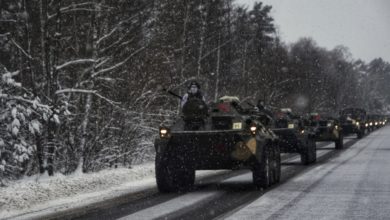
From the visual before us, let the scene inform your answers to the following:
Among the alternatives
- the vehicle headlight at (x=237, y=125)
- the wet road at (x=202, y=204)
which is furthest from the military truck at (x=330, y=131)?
the vehicle headlight at (x=237, y=125)

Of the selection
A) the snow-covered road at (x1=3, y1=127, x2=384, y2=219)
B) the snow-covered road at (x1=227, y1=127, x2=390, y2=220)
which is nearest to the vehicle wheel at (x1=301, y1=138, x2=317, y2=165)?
the snow-covered road at (x1=227, y1=127, x2=390, y2=220)

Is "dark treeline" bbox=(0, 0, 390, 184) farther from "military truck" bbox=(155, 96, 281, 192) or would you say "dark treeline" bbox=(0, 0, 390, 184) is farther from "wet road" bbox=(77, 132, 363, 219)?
"wet road" bbox=(77, 132, 363, 219)

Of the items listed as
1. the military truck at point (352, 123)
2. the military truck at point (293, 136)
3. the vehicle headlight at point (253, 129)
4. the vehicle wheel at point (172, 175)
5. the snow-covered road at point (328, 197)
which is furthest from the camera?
the military truck at point (352, 123)

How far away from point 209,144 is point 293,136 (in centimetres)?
778

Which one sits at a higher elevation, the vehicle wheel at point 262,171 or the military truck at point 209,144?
the military truck at point 209,144

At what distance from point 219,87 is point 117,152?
19.4m

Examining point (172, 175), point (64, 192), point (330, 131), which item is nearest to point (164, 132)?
point (172, 175)

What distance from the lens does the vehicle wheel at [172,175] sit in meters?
13.1

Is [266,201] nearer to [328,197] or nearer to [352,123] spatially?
[328,197]

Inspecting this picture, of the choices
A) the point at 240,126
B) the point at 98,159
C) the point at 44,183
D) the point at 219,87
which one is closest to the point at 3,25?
the point at 98,159

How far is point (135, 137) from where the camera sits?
20094 millimetres

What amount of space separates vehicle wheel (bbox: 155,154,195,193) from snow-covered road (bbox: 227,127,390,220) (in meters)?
1.89

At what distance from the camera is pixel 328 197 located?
11609mm

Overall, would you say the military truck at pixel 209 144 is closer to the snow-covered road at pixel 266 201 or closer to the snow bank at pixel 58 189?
the snow-covered road at pixel 266 201
